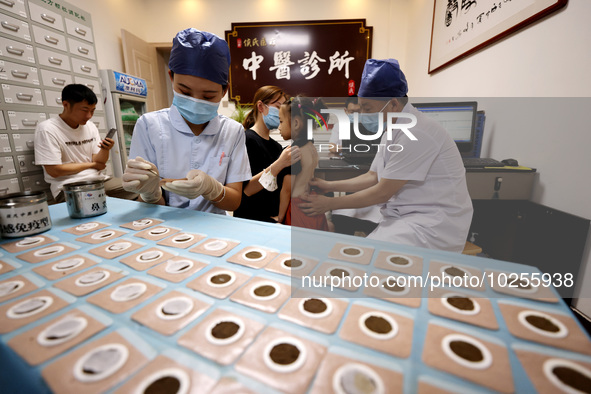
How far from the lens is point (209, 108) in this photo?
1.23 metres

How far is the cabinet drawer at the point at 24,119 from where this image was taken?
7.91 ft

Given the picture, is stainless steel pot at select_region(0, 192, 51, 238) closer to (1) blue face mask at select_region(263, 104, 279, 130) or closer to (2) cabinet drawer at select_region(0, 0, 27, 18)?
(1) blue face mask at select_region(263, 104, 279, 130)

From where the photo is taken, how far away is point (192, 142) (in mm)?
1326

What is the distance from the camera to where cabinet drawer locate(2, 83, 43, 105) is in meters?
2.38

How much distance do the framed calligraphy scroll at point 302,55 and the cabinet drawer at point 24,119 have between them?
2.50 meters

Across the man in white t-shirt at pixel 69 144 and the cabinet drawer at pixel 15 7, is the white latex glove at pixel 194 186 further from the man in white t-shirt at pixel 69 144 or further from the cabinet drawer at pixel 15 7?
the cabinet drawer at pixel 15 7

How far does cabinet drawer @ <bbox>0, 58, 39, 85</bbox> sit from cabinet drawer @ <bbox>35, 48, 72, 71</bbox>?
141 mm

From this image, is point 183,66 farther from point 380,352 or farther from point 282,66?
point 282,66

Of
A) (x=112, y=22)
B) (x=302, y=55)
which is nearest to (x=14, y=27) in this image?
(x=112, y=22)

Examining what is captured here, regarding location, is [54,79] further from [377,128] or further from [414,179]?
[414,179]

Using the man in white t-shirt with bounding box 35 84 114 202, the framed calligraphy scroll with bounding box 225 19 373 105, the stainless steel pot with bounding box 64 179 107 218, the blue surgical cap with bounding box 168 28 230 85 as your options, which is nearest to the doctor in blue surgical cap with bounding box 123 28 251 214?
the blue surgical cap with bounding box 168 28 230 85

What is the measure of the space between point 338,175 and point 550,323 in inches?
53.9

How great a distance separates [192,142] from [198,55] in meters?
0.40

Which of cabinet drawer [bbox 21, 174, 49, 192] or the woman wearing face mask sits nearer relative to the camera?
the woman wearing face mask
